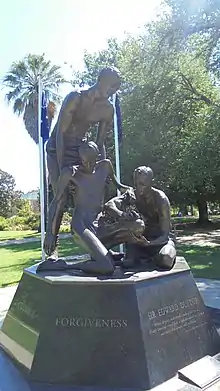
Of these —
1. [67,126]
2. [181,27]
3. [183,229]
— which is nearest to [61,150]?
[67,126]

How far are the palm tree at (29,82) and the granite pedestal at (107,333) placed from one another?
21057 mm

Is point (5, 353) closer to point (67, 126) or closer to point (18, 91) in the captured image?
point (67, 126)

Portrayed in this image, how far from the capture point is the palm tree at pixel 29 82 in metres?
23.6

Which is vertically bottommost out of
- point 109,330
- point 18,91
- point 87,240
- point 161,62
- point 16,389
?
point 16,389

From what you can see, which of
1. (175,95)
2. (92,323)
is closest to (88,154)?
(92,323)

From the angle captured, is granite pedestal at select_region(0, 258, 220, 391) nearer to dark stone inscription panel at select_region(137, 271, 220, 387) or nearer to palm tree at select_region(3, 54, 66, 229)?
dark stone inscription panel at select_region(137, 271, 220, 387)

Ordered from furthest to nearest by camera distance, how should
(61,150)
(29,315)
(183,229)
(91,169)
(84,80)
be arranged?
1. (84,80)
2. (183,229)
3. (61,150)
4. (91,169)
5. (29,315)

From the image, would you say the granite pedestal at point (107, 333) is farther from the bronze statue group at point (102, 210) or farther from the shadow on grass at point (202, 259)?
the shadow on grass at point (202, 259)

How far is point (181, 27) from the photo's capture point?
1187 cm

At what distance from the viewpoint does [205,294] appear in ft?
22.7

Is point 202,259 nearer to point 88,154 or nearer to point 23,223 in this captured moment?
point 88,154

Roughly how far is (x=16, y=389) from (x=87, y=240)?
126 centimetres

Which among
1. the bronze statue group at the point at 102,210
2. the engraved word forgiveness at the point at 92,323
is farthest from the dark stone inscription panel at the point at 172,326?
the bronze statue group at the point at 102,210

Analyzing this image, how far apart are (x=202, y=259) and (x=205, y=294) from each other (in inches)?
180
